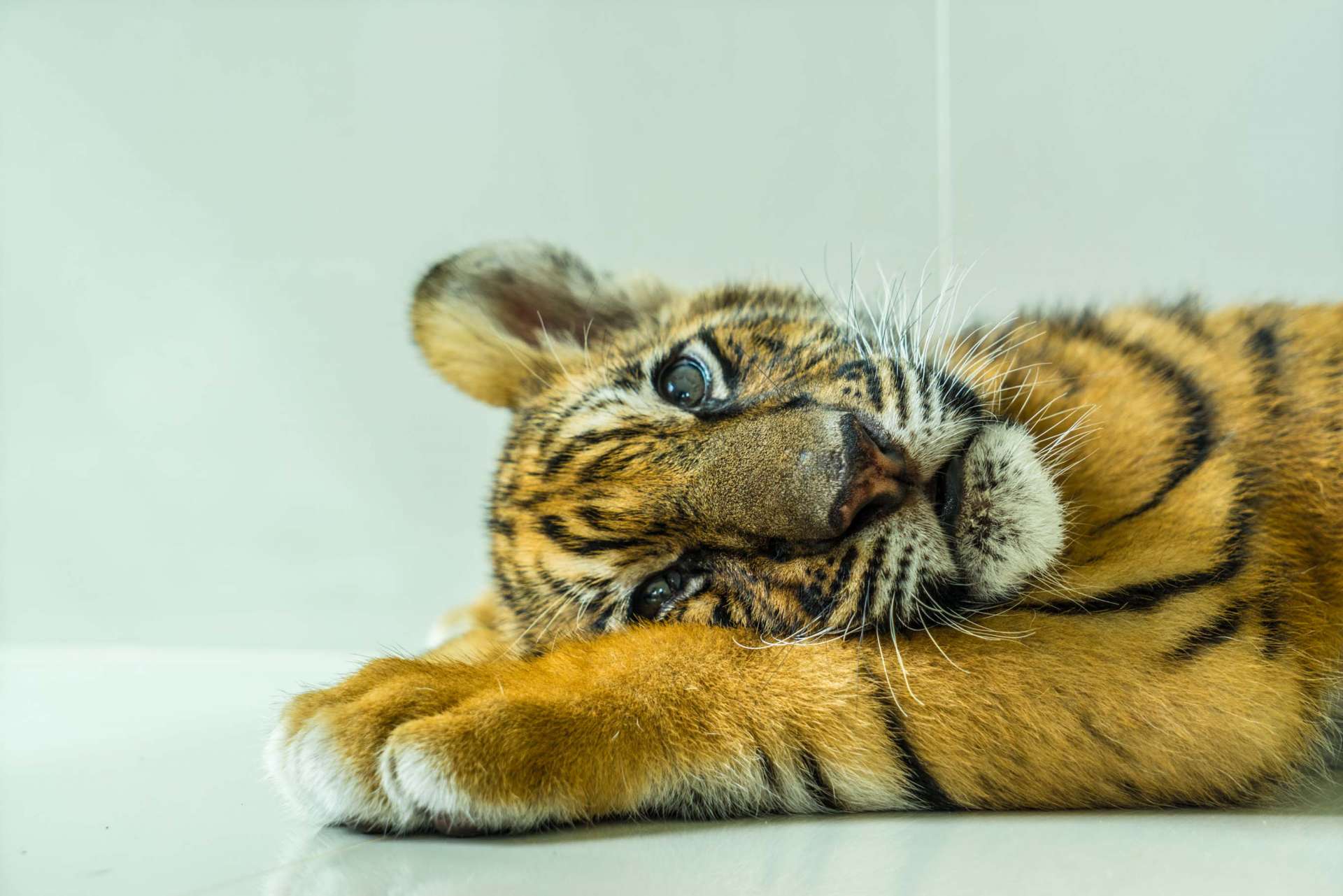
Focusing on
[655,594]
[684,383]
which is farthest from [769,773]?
[684,383]

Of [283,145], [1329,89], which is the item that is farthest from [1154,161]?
[283,145]

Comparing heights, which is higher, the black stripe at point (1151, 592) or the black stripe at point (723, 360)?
the black stripe at point (723, 360)

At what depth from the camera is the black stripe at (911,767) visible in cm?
102

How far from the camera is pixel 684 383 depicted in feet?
Result: 4.61

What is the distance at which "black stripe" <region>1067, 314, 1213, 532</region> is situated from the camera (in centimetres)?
122

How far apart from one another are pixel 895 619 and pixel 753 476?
0.22 metres

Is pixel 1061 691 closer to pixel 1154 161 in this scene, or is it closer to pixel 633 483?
pixel 633 483

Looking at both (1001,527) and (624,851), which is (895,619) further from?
(624,851)

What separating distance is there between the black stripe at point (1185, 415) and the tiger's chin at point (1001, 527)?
0.18 metres

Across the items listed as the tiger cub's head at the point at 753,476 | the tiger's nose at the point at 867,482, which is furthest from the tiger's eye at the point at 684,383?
the tiger's nose at the point at 867,482

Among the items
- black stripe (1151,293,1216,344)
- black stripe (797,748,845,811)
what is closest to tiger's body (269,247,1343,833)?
black stripe (797,748,845,811)

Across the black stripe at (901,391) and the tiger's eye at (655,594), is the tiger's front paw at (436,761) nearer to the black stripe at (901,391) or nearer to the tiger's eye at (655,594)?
the tiger's eye at (655,594)

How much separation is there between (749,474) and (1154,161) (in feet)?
6.56

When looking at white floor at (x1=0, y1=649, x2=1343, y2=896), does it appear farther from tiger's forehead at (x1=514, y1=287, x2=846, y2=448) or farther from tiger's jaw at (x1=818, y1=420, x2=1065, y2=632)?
tiger's forehead at (x1=514, y1=287, x2=846, y2=448)
